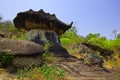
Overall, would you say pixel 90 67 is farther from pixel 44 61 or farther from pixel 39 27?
pixel 39 27

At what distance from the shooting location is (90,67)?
17.6m

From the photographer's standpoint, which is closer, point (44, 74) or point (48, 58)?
point (44, 74)

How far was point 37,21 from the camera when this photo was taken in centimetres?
1994

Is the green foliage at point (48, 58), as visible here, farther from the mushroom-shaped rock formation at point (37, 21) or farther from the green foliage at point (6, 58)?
the mushroom-shaped rock formation at point (37, 21)

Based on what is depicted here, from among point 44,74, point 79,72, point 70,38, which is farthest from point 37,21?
point 70,38

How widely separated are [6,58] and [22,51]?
1039 mm

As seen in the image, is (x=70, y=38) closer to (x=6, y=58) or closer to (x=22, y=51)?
(x=22, y=51)

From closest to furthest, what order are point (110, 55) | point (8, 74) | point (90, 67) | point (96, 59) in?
point (8, 74)
point (90, 67)
point (96, 59)
point (110, 55)

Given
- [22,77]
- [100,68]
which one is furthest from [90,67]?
[22,77]

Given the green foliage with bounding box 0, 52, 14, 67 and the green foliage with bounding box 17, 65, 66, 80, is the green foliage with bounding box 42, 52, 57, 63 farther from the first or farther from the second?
the green foliage with bounding box 17, 65, 66, 80

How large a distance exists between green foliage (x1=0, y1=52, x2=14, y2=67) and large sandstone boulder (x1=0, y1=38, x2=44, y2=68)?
0.62 ft

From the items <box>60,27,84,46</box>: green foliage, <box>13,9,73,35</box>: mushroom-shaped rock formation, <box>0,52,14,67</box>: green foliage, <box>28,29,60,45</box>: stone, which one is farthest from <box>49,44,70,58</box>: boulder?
<box>60,27,84,46</box>: green foliage

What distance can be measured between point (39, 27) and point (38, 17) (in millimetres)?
809

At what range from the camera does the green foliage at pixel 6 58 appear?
1478cm
